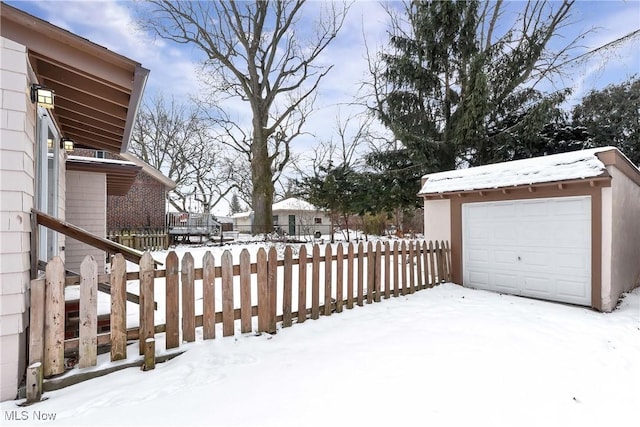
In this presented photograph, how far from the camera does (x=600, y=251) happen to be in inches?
219

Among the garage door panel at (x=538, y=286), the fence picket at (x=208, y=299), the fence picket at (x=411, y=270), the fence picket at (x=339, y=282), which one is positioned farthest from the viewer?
the fence picket at (x=411, y=270)

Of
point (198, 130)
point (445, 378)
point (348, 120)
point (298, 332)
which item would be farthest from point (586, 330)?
point (198, 130)

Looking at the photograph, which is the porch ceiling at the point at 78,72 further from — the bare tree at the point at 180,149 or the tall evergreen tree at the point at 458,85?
the bare tree at the point at 180,149

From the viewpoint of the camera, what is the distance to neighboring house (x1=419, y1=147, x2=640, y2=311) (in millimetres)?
5574

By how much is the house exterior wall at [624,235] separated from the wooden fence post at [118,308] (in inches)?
284

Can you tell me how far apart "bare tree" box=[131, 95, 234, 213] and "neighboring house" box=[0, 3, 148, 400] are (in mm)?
25794

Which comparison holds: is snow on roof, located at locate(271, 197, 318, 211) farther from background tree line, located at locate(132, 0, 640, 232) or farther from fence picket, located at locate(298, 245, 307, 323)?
fence picket, located at locate(298, 245, 307, 323)

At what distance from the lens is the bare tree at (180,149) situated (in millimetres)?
29969

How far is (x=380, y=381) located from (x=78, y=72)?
436 centimetres

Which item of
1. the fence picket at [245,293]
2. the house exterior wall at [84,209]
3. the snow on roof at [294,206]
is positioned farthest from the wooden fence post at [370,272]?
the snow on roof at [294,206]

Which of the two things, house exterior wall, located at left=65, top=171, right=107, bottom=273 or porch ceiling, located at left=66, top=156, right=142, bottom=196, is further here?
house exterior wall, located at left=65, top=171, right=107, bottom=273

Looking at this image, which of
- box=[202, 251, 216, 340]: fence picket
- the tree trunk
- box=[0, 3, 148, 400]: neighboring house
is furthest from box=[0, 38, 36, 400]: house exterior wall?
the tree trunk

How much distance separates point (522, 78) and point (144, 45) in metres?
20.1

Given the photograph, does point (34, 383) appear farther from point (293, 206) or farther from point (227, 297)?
point (293, 206)
